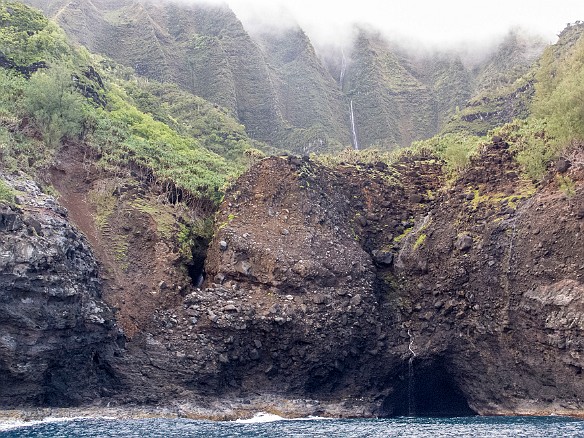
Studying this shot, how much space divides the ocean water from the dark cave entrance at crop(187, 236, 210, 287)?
12066 mm

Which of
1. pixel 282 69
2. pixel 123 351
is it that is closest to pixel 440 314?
pixel 123 351

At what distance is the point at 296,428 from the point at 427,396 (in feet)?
49.0

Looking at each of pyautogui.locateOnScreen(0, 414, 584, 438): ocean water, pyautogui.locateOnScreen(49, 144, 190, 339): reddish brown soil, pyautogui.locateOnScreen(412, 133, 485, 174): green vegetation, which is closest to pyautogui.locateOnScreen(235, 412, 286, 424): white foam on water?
pyautogui.locateOnScreen(0, 414, 584, 438): ocean water

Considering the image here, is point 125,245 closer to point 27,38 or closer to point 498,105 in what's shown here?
point 27,38

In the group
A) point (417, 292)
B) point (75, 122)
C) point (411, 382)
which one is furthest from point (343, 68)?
point (411, 382)

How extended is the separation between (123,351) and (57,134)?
17.8 meters

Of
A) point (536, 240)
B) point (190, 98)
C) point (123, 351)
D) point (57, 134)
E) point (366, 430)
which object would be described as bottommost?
point (366, 430)

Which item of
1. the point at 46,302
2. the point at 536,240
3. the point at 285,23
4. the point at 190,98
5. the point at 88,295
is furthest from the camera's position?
the point at 285,23

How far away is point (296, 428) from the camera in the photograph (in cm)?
3128

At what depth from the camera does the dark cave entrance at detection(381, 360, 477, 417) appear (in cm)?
4188

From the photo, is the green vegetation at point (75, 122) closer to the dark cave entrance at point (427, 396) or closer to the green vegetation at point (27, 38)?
the green vegetation at point (27, 38)

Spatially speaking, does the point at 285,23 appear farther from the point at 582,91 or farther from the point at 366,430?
the point at 366,430

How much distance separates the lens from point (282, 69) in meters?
118

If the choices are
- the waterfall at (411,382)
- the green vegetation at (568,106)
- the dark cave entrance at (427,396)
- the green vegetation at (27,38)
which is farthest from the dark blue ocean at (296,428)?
the green vegetation at (27,38)
